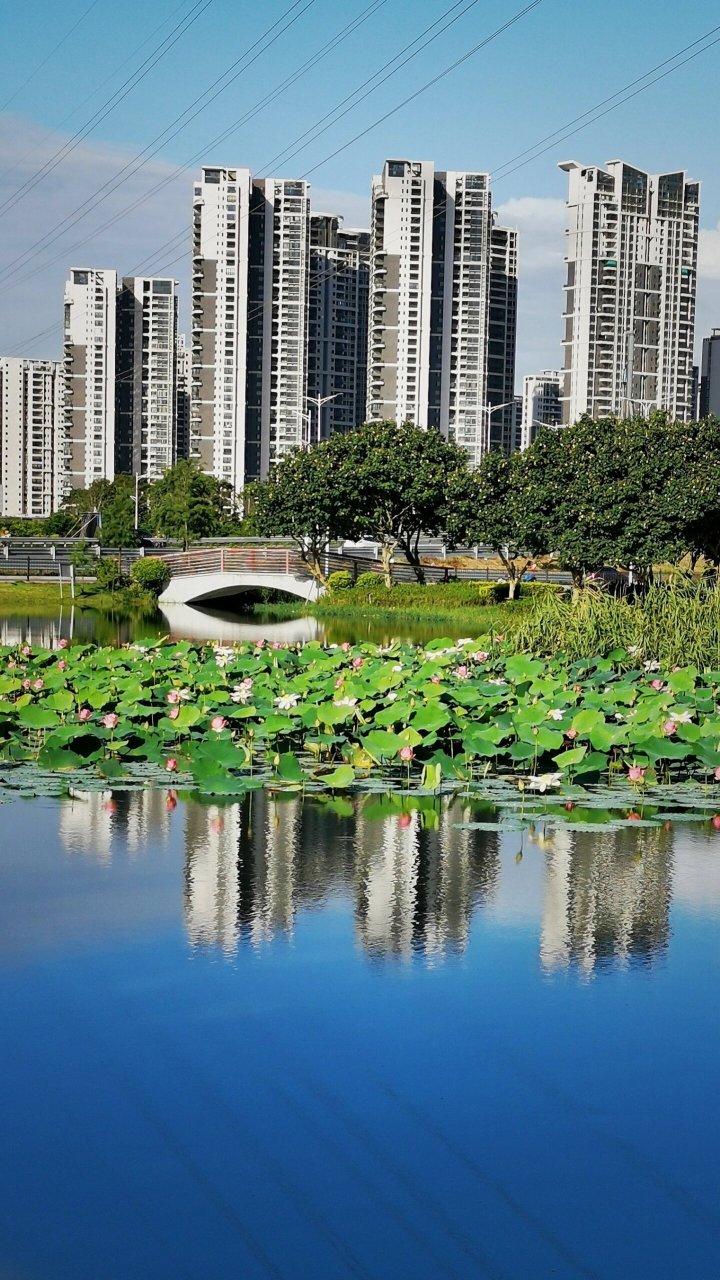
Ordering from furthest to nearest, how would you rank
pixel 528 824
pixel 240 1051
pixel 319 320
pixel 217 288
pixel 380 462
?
pixel 319 320 < pixel 217 288 < pixel 380 462 < pixel 528 824 < pixel 240 1051

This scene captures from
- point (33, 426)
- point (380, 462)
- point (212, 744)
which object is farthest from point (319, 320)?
point (212, 744)

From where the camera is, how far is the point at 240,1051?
507 cm

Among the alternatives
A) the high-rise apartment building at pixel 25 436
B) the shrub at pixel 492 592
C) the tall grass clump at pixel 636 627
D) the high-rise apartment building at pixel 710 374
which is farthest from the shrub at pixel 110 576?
the high-rise apartment building at pixel 25 436

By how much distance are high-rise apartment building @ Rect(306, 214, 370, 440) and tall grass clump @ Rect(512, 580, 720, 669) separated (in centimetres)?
10083

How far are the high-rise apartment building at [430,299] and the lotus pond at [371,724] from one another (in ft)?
268

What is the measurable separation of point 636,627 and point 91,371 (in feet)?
367

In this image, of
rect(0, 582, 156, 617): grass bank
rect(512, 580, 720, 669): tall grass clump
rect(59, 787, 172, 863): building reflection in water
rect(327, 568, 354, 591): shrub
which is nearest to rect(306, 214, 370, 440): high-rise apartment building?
rect(0, 582, 156, 617): grass bank

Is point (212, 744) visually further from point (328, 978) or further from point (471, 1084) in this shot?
point (471, 1084)

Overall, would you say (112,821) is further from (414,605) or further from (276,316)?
(276,316)

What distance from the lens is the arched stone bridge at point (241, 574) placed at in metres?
52.0

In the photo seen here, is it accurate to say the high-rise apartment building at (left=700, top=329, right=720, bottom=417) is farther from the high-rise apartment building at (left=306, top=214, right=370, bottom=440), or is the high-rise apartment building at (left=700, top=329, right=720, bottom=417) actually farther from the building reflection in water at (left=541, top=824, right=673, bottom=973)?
the building reflection in water at (left=541, top=824, right=673, bottom=973)

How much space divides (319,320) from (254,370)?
13481 mm

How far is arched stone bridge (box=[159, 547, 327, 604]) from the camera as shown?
5203 cm

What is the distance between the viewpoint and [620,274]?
9619 cm
